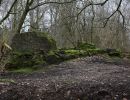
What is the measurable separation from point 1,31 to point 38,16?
18.6 m

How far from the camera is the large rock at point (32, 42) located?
14.5 metres

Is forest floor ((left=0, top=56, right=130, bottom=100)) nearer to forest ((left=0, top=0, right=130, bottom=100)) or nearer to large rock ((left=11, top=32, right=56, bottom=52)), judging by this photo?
forest ((left=0, top=0, right=130, bottom=100))

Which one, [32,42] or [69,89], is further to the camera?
[32,42]

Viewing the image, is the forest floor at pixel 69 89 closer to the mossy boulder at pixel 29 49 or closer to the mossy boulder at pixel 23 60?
the mossy boulder at pixel 23 60

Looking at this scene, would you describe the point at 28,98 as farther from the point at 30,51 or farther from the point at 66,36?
the point at 66,36

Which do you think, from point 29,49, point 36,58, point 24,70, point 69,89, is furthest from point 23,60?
point 69,89

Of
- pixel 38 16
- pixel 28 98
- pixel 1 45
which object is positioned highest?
pixel 38 16

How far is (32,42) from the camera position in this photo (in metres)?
14.7

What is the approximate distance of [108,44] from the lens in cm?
3178

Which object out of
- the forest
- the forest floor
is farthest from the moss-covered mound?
the forest floor

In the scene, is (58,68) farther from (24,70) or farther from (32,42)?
(32,42)

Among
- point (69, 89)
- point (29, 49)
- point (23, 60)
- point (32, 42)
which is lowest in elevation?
point (69, 89)

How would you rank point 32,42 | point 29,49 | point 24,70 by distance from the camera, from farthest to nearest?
1. point 32,42
2. point 29,49
3. point 24,70

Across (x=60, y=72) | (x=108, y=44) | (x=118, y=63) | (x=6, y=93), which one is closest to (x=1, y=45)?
(x=60, y=72)
